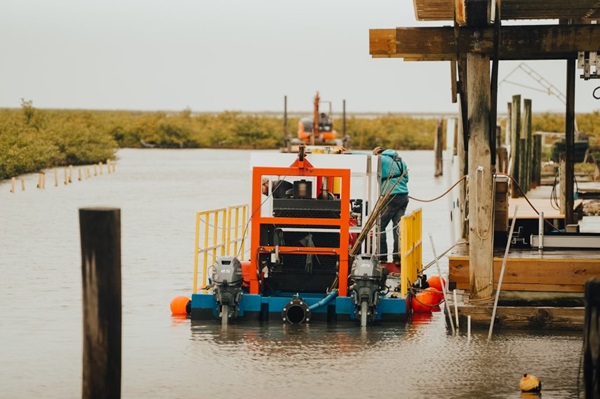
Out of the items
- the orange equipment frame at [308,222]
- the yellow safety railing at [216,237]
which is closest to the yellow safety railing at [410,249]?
the orange equipment frame at [308,222]

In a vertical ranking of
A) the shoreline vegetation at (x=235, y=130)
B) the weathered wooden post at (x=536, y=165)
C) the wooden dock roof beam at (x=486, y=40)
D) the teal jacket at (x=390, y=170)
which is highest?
the wooden dock roof beam at (x=486, y=40)

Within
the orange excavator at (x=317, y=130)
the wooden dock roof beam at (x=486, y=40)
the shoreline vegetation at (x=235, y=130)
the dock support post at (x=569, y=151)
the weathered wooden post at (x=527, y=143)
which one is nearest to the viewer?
the wooden dock roof beam at (x=486, y=40)

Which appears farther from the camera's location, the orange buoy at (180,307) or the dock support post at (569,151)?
the dock support post at (569,151)

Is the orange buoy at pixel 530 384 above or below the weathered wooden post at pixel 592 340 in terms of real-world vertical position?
below

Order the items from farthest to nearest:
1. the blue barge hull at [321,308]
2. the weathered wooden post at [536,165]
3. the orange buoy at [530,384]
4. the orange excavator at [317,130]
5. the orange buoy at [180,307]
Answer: the orange excavator at [317,130] < the weathered wooden post at [536,165] < the orange buoy at [180,307] < the blue barge hull at [321,308] < the orange buoy at [530,384]

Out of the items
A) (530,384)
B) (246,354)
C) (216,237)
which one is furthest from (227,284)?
(530,384)

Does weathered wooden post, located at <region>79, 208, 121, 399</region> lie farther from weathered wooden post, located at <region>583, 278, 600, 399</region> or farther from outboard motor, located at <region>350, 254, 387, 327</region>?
outboard motor, located at <region>350, 254, 387, 327</region>

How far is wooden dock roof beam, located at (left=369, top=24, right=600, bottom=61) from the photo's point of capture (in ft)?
52.6

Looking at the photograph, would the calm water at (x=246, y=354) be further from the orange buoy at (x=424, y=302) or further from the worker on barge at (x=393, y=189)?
the worker on barge at (x=393, y=189)

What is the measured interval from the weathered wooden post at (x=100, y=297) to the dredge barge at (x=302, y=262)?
592 centimetres

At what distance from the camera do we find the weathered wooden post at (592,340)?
32.1 feet

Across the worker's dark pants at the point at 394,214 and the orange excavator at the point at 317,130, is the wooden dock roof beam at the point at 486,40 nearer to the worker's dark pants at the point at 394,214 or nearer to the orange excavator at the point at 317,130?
the worker's dark pants at the point at 394,214

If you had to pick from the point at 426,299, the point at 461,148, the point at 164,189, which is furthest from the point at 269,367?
the point at 164,189

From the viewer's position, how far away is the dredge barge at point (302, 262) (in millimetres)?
16891
